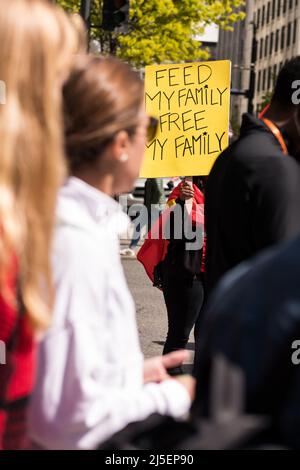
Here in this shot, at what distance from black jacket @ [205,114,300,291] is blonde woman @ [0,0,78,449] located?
44.6 inches

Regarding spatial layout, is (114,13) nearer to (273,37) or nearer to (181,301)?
(181,301)

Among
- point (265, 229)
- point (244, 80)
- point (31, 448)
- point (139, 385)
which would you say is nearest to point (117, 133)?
point (139, 385)

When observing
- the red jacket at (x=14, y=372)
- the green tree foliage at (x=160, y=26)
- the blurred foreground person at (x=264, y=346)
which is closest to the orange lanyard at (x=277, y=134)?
the red jacket at (x=14, y=372)

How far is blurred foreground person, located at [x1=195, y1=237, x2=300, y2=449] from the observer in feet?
4.17

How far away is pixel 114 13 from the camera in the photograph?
11672 mm

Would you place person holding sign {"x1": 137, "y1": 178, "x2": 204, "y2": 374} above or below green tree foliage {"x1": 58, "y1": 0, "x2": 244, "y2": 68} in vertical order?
below

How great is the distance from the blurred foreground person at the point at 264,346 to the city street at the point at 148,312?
19.0ft

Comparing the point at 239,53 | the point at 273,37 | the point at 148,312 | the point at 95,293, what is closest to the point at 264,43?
the point at 273,37

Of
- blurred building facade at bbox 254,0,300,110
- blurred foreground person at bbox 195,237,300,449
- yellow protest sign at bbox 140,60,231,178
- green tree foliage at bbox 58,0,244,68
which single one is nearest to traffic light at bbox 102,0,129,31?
yellow protest sign at bbox 140,60,231,178

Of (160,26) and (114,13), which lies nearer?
(114,13)

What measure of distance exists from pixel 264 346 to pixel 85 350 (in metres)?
0.79

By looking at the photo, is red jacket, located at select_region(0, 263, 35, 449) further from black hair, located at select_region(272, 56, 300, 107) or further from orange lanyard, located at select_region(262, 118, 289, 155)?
black hair, located at select_region(272, 56, 300, 107)

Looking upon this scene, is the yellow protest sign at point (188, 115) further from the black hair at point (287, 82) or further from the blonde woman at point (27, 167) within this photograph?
the blonde woman at point (27, 167)

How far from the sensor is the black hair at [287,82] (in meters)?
3.27
